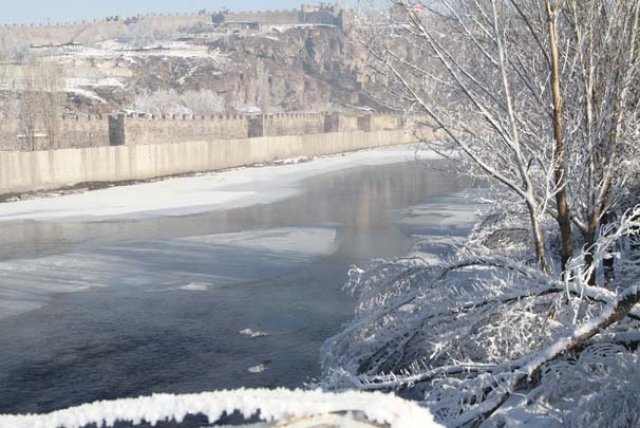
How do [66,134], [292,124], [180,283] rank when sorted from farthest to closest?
[292,124]
[66,134]
[180,283]

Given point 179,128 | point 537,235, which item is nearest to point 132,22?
point 179,128

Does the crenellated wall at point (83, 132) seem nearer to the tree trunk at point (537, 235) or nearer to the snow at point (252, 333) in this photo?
the snow at point (252, 333)

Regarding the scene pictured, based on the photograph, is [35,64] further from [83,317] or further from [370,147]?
[83,317]

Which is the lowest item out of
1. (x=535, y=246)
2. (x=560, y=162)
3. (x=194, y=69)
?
(x=535, y=246)

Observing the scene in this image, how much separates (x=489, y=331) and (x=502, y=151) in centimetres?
180

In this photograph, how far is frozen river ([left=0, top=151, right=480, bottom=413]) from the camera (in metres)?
9.36

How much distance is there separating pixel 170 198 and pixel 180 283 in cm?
1563

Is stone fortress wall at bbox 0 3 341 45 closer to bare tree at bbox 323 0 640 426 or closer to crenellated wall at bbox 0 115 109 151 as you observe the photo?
crenellated wall at bbox 0 115 109 151

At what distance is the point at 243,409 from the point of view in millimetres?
2025

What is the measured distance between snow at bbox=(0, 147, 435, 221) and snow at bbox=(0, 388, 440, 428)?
22798mm

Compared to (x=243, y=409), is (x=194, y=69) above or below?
above

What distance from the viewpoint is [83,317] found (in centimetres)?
1202

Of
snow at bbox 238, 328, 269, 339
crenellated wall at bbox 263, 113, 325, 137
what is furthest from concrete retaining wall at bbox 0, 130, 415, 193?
snow at bbox 238, 328, 269, 339

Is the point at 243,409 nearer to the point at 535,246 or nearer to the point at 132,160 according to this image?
the point at 535,246
